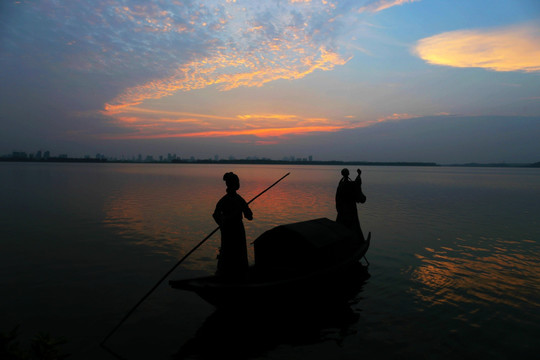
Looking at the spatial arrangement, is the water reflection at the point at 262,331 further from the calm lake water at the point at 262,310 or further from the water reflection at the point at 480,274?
the water reflection at the point at 480,274

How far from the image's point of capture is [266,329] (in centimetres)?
738

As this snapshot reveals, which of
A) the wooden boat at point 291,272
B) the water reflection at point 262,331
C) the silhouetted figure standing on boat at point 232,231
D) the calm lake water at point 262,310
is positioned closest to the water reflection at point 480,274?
the calm lake water at point 262,310

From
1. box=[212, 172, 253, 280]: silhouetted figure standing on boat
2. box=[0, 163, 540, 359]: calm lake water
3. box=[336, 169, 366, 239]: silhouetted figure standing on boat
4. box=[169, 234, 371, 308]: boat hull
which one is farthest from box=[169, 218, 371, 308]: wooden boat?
box=[336, 169, 366, 239]: silhouetted figure standing on boat

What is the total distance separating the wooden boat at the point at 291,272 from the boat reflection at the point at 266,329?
430mm

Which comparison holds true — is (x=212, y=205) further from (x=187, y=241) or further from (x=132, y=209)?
(x=187, y=241)

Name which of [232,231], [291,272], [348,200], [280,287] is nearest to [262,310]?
[280,287]

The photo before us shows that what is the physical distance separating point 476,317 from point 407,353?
290cm

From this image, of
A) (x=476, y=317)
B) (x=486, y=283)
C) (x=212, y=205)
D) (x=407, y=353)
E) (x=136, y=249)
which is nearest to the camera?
(x=407, y=353)

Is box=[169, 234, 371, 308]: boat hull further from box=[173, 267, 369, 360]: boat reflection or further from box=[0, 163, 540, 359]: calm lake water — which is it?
box=[0, 163, 540, 359]: calm lake water

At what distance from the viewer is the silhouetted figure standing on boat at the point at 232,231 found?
24.4 feet

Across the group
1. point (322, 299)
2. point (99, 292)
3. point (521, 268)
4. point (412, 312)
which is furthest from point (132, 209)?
point (521, 268)

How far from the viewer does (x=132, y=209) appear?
82.0 feet

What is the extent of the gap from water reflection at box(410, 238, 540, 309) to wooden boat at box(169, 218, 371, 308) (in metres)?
2.41

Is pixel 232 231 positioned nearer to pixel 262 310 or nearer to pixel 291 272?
pixel 262 310
